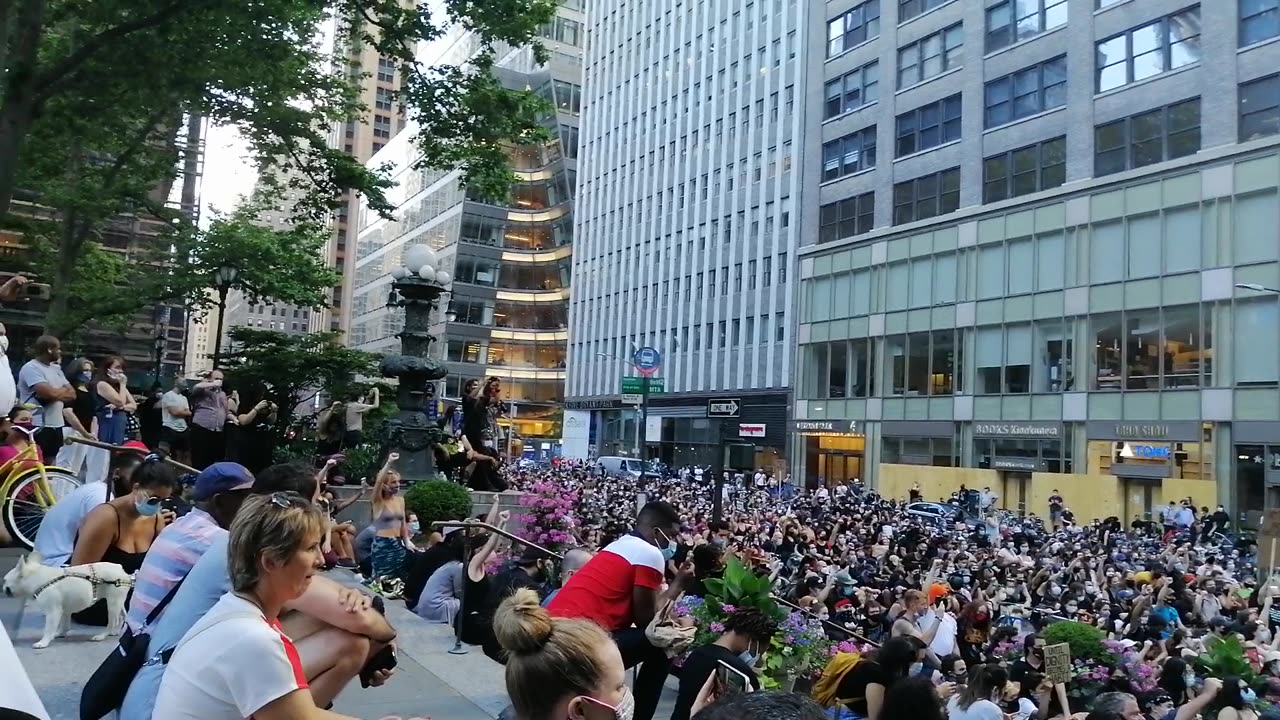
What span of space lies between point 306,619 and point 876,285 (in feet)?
150

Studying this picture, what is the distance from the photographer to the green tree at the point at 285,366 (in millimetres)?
22125

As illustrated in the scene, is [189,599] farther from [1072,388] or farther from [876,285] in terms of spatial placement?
[876,285]

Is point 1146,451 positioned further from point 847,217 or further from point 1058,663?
point 1058,663

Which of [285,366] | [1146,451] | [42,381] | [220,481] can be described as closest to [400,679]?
[220,481]

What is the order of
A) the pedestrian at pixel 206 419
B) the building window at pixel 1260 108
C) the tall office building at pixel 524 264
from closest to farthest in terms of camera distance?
1. the pedestrian at pixel 206 419
2. the building window at pixel 1260 108
3. the tall office building at pixel 524 264

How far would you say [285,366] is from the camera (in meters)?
22.0

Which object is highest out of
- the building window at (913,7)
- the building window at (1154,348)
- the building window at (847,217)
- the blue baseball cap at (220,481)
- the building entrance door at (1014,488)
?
the building window at (913,7)

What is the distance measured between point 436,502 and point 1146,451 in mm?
29540

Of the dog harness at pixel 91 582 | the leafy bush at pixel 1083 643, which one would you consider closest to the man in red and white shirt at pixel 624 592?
the dog harness at pixel 91 582

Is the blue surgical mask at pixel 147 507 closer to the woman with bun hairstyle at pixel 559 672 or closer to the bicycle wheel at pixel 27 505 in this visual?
the bicycle wheel at pixel 27 505

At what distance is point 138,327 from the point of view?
4997 centimetres

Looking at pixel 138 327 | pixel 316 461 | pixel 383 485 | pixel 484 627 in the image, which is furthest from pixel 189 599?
pixel 138 327

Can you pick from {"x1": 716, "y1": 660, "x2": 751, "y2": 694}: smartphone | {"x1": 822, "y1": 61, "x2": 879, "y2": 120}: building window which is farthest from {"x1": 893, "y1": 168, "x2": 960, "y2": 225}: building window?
{"x1": 716, "y1": 660, "x2": 751, "y2": 694}: smartphone

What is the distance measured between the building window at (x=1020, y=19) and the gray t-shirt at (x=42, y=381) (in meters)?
39.1
